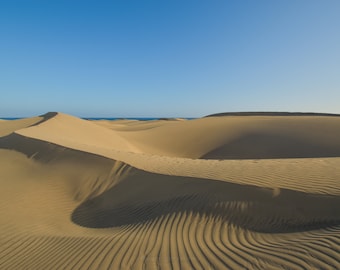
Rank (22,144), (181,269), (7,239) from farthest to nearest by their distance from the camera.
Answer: (22,144)
(7,239)
(181,269)

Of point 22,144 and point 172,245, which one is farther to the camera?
point 22,144

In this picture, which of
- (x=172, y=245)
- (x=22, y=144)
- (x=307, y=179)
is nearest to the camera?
(x=172, y=245)

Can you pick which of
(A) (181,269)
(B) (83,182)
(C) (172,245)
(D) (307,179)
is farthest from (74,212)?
(D) (307,179)

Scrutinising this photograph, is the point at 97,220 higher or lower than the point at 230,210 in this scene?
lower

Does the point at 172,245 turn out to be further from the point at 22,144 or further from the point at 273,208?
the point at 22,144

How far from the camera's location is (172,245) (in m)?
4.23

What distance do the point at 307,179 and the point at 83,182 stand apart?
21.7ft

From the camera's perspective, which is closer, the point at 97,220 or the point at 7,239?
the point at 7,239

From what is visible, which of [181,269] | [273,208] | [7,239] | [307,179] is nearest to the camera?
[181,269]

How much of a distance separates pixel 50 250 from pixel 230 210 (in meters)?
3.44

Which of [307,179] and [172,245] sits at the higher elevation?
[307,179]

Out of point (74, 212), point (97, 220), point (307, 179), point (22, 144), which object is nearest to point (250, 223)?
point (307, 179)

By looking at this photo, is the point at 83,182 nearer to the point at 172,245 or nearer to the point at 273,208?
the point at 172,245

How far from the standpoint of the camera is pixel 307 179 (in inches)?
247
